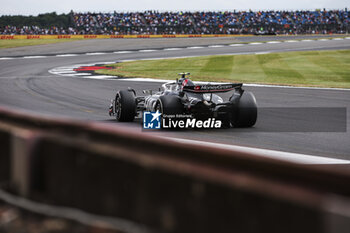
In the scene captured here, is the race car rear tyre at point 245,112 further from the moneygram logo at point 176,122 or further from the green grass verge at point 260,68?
the green grass verge at point 260,68

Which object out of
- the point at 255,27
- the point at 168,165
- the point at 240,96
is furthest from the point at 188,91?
the point at 255,27

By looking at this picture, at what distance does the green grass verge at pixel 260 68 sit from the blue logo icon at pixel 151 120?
11524 millimetres

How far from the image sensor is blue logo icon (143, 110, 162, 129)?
10117 millimetres

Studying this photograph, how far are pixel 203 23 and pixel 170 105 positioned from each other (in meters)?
61.7

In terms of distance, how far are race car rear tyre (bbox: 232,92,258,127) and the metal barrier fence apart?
22.6 feet

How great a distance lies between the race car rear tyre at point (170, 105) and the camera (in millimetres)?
9797

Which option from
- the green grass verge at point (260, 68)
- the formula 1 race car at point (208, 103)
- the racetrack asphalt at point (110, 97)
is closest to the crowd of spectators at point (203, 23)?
the racetrack asphalt at point (110, 97)

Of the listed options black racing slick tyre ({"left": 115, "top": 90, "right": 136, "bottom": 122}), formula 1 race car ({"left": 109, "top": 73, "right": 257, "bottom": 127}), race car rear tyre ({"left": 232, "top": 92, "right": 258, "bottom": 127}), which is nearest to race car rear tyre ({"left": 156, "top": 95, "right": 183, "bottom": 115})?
formula 1 race car ({"left": 109, "top": 73, "right": 257, "bottom": 127})

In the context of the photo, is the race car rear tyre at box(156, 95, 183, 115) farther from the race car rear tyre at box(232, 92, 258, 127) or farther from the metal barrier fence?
the metal barrier fence

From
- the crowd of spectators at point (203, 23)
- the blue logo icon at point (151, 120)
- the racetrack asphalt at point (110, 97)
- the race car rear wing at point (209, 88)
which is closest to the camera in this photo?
the racetrack asphalt at point (110, 97)

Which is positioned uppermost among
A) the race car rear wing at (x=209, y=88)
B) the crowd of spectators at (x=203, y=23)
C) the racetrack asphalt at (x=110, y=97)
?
the crowd of spectators at (x=203, y=23)

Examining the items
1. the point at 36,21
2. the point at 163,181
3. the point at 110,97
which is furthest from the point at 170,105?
the point at 36,21

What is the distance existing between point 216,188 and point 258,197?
0.23 metres

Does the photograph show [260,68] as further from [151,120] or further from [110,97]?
[151,120]
